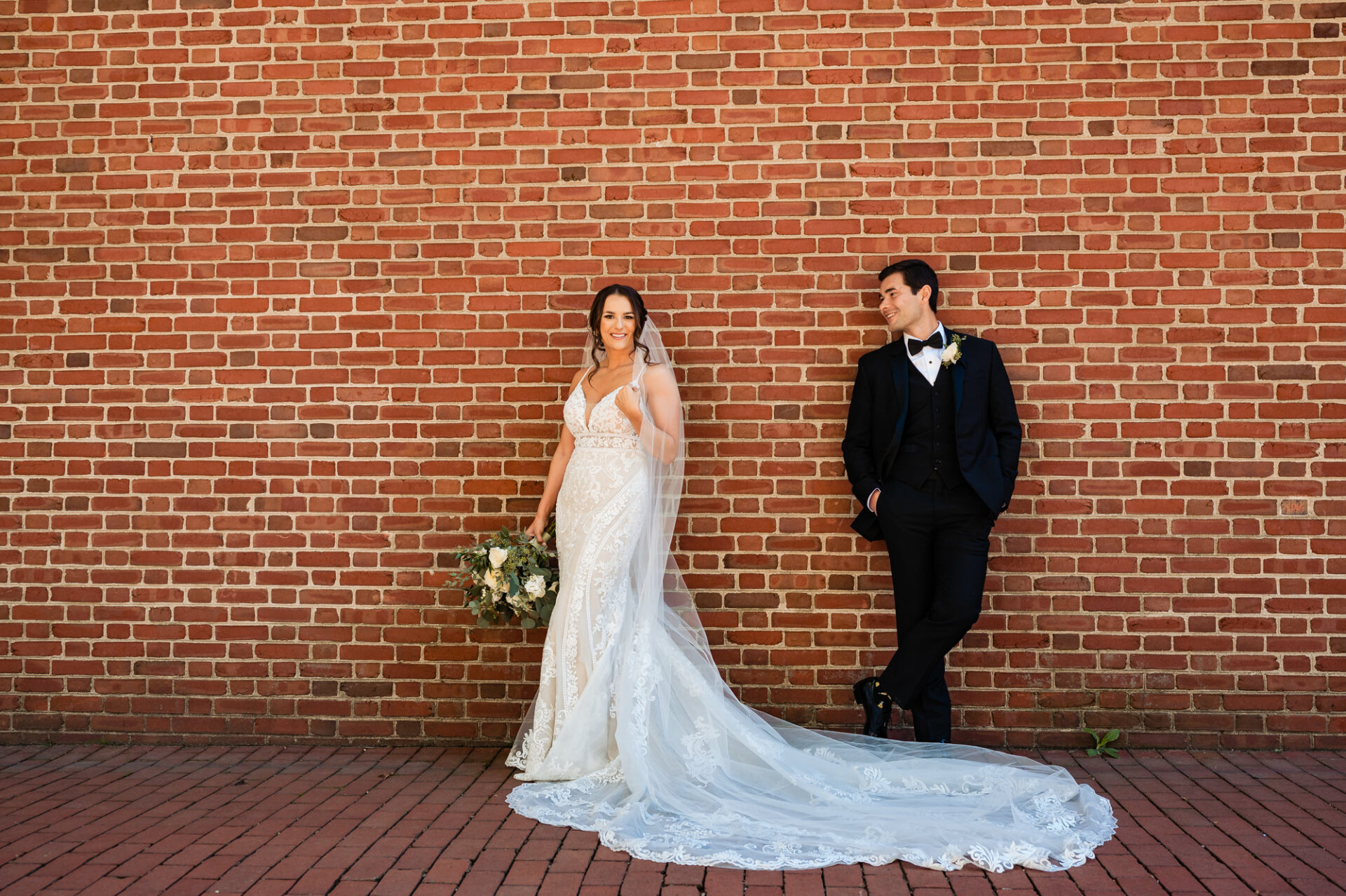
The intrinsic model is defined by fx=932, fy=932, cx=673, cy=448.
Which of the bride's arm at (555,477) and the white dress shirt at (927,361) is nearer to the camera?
the white dress shirt at (927,361)

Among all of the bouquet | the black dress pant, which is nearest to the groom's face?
the black dress pant

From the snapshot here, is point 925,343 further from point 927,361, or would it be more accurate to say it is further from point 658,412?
point 658,412

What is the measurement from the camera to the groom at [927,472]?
13.5ft

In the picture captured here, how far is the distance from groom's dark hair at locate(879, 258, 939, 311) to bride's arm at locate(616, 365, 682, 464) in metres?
1.12

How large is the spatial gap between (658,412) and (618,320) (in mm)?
465

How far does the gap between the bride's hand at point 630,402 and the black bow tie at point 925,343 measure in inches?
49.4

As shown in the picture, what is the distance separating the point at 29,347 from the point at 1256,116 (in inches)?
244

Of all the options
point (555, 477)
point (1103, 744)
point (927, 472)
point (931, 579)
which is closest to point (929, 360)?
point (927, 472)

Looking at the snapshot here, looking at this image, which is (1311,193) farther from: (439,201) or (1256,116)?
(439,201)

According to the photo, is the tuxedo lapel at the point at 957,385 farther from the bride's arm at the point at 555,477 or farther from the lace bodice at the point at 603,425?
the bride's arm at the point at 555,477

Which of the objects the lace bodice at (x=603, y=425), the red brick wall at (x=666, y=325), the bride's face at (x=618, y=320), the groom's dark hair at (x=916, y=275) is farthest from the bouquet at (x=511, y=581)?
the groom's dark hair at (x=916, y=275)

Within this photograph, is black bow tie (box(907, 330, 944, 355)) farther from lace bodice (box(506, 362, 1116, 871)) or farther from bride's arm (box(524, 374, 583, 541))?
bride's arm (box(524, 374, 583, 541))

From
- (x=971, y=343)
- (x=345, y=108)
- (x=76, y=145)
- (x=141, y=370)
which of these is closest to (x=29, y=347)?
(x=141, y=370)

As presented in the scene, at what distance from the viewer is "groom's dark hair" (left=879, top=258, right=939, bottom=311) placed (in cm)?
423
